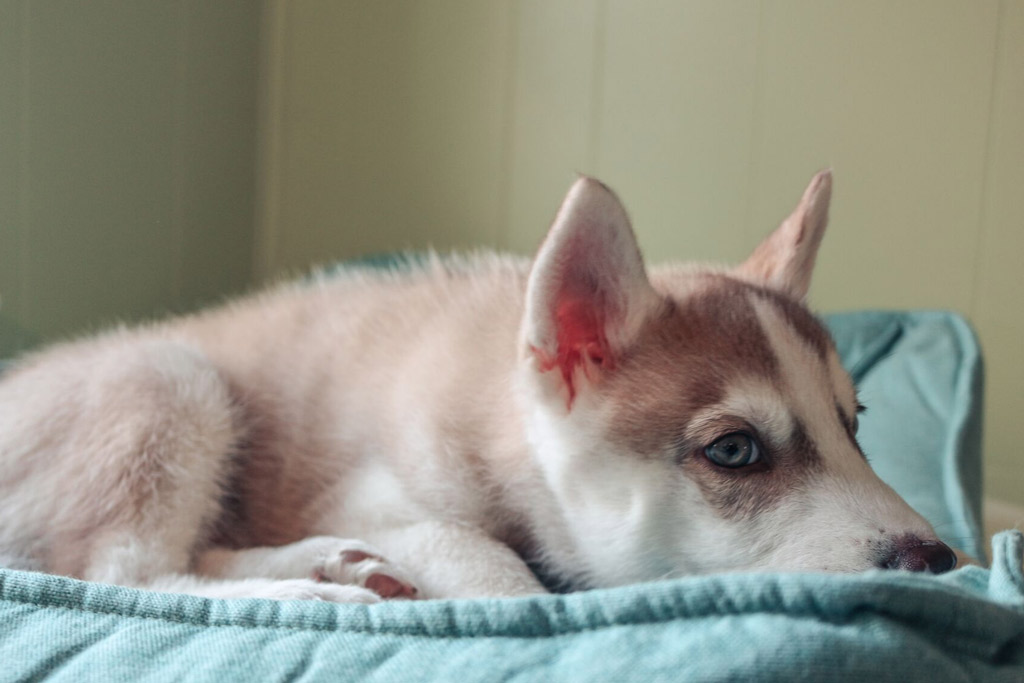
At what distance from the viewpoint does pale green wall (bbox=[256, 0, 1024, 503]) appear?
102 inches

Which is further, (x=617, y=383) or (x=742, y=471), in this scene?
(x=617, y=383)

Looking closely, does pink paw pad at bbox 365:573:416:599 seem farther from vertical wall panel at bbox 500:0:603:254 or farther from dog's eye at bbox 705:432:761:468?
vertical wall panel at bbox 500:0:603:254

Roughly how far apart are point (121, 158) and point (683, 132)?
161 centimetres

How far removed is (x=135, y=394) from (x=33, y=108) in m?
1.17

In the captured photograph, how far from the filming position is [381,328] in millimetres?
1972

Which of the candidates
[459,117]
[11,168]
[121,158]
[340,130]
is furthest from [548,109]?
[11,168]

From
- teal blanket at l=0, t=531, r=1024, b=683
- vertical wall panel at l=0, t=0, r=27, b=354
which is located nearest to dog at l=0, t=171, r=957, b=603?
teal blanket at l=0, t=531, r=1024, b=683

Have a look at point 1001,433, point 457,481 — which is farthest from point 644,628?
point 1001,433

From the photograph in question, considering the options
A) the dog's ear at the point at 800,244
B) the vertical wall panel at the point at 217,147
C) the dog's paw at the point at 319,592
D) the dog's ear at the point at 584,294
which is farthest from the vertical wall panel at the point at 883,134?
the dog's paw at the point at 319,592

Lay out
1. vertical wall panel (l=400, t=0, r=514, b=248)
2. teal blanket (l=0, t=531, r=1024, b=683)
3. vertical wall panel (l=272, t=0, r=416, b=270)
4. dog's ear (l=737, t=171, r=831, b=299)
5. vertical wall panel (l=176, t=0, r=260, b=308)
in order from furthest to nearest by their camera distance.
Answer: vertical wall panel (l=272, t=0, r=416, b=270)
vertical wall panel (l=400, t=0, r=514, b=248)
vertical wall panel (l=176, t=0, r=260, b=308)
dog's ear (l=737, t=171, r=831, b=299)
teal blanket (l=0, t=531, r=1024, b=683)

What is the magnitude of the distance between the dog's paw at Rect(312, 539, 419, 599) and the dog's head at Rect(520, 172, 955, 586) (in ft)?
0.87

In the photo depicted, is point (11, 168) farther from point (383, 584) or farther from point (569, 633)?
point (569, 633)

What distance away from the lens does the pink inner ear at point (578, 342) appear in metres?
1.45

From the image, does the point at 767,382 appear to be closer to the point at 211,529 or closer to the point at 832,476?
the point at 832,476
